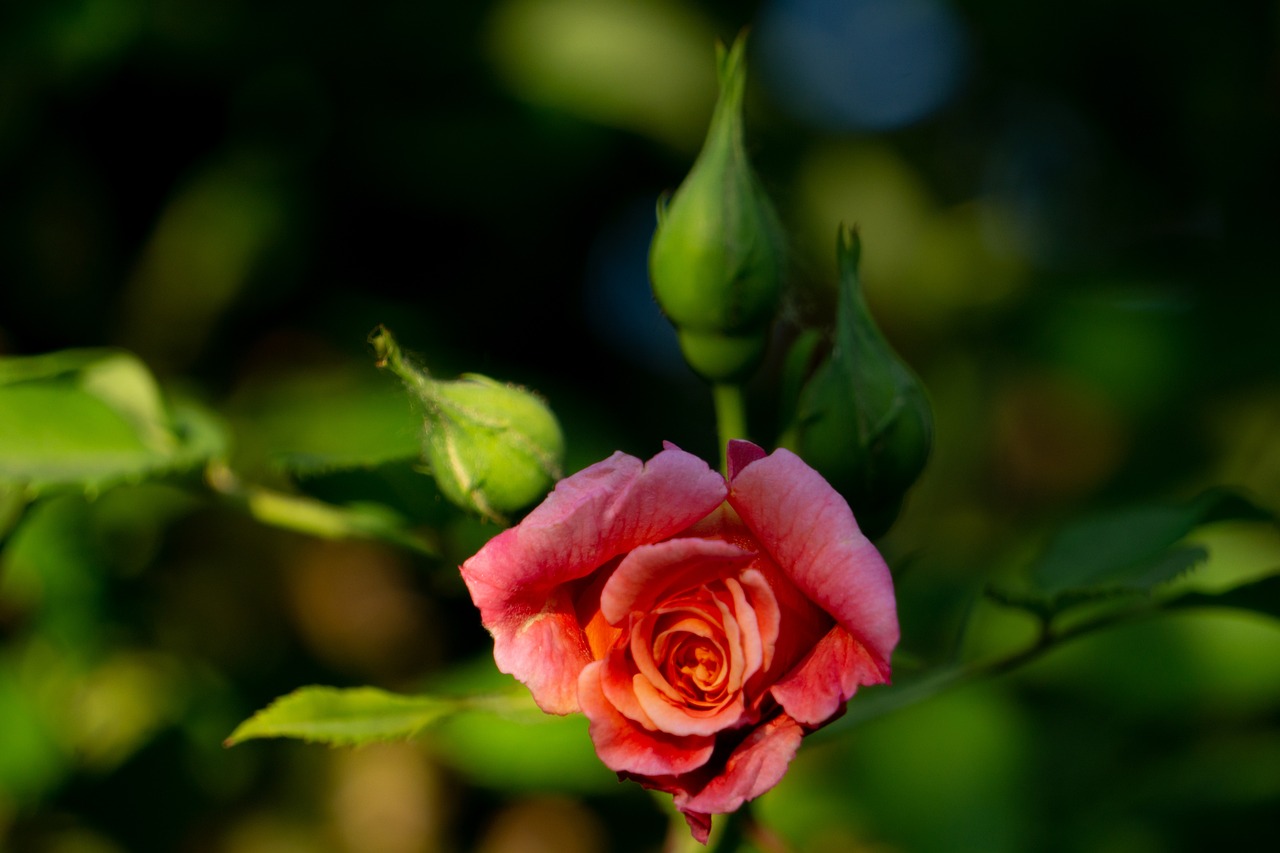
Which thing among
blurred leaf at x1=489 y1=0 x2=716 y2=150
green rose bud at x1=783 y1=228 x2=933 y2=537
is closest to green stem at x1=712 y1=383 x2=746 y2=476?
green rose bud at x1=783 y1=228 x2=933 y2=537

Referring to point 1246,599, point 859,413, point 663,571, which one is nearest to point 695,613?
point 663,571

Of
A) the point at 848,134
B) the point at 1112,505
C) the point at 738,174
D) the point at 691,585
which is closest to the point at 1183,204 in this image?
the point at 848,134

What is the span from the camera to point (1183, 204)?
348cm

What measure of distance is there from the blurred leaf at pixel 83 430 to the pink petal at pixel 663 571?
0.72 meters

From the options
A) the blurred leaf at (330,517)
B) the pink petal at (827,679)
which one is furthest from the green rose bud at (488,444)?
the pink petal at (827,679)

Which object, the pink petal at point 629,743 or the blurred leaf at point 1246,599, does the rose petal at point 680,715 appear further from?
the blurred leaf at point 1246,599

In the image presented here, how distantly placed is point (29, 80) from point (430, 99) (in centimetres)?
99

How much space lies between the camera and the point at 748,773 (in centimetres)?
98

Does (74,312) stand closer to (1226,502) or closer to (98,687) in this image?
(98,687)

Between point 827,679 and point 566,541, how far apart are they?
246 mm

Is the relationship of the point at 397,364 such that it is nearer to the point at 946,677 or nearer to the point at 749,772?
the point at 749,772

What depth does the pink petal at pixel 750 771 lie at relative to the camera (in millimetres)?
961

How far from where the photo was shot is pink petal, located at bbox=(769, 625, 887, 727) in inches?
38.7

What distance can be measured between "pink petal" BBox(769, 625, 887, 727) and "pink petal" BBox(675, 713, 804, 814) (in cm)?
2
